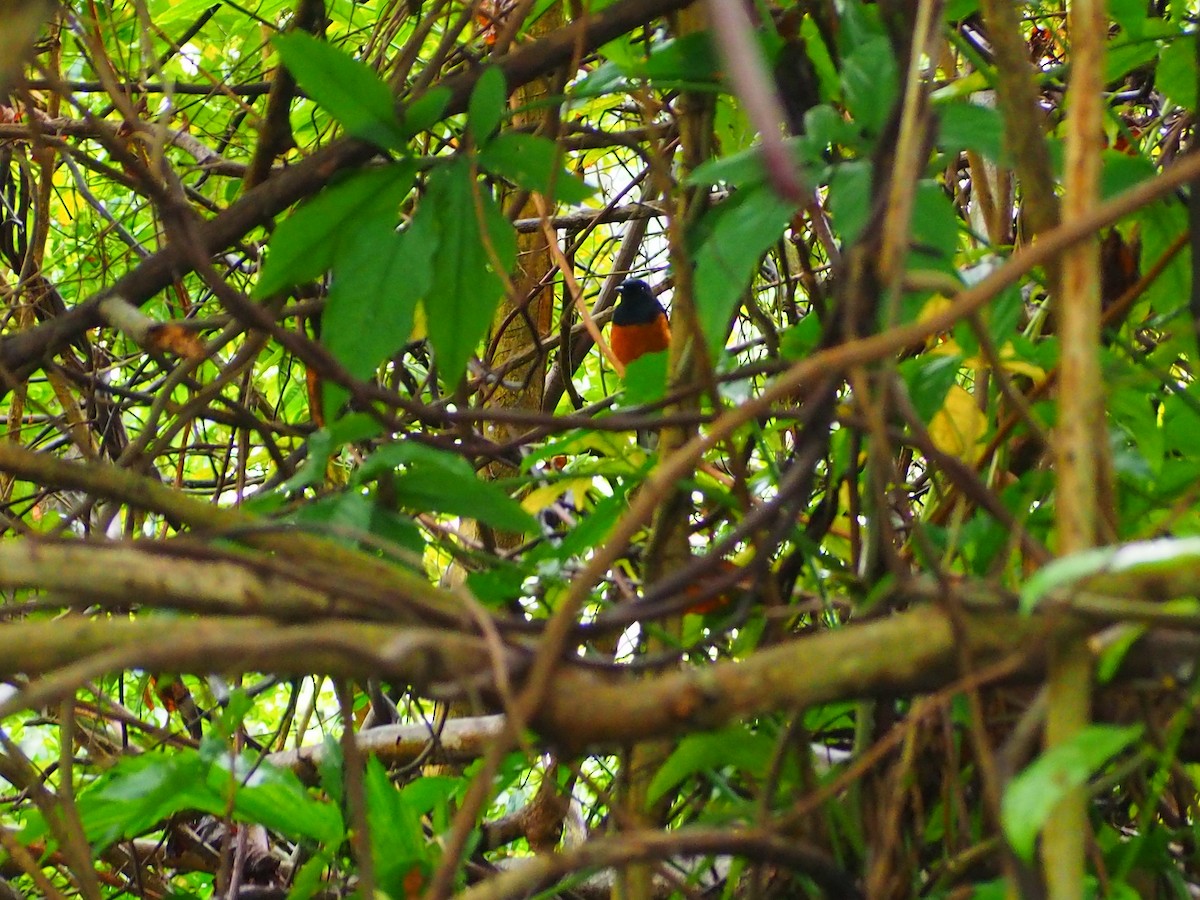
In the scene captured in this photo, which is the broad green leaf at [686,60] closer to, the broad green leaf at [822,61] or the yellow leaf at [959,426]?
the broad green leaf at [822,61]

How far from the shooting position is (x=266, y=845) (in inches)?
52.5

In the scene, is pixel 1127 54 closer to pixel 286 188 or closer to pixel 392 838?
pixel 286 188

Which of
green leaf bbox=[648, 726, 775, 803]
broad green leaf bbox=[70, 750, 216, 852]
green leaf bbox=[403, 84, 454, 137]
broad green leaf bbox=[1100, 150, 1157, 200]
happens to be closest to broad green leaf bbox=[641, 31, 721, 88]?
green leaf bbox=[403, 84, 454, 137]

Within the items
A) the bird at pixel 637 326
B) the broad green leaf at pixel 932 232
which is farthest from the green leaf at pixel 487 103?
the bird at pixel 637 326

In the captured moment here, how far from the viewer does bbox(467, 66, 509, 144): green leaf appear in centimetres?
72

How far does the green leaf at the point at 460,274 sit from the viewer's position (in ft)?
2.46

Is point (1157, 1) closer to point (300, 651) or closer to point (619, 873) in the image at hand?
point (619, 873)

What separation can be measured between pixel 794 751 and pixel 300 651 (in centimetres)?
31

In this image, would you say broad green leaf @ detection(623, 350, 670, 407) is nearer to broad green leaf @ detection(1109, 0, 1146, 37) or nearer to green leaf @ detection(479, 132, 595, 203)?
green leaf @ detection(479, 132, 595, 203)

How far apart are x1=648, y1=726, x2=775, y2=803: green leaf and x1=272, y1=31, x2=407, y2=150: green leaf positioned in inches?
15.5

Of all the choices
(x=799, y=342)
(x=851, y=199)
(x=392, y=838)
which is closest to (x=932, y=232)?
(x=851, y=199)

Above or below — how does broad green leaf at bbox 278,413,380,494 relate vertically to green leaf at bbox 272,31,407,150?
below

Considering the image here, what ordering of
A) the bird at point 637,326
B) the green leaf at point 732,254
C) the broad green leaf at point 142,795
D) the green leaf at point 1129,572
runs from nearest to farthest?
1. the green leaf at point 1129,572
2. the green leaf at point 732,254
3. the broad green leaf at point 142,795
4. the bird at point 637,326

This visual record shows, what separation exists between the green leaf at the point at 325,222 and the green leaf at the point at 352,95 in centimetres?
3
